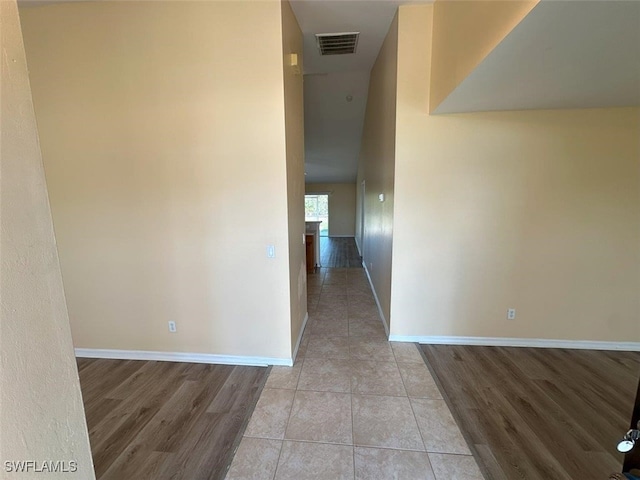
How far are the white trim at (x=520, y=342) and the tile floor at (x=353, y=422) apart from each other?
15cm

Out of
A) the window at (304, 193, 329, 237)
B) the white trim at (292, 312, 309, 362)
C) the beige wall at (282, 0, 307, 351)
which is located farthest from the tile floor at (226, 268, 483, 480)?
the window at (304, 193, 329, 237)

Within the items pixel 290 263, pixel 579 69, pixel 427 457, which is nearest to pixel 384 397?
pixel 427 457

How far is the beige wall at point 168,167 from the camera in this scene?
7.71ft

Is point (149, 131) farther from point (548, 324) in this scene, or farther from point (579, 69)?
point (548, 324)

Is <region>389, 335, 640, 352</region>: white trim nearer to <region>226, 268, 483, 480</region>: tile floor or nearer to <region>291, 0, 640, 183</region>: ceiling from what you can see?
<region>226, 268, 483, 480</region>: tile floor

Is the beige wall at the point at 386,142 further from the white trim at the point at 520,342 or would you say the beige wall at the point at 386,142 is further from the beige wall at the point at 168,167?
the beige wall at the point at 168,167

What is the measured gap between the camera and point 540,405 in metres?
2.17

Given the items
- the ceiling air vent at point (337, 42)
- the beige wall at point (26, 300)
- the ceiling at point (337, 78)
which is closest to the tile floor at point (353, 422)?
the beige wall at point (26, 300)

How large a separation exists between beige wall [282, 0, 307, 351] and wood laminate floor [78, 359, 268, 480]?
2.40ft

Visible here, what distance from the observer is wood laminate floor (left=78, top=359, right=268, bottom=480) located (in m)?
1.70

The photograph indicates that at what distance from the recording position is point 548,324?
9.76 ft

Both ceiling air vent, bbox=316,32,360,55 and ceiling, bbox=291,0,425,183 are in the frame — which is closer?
ceiling, bbox=291,0,425,183

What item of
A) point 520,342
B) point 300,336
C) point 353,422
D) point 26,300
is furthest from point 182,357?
point 520,342

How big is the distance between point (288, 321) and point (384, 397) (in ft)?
3.35
